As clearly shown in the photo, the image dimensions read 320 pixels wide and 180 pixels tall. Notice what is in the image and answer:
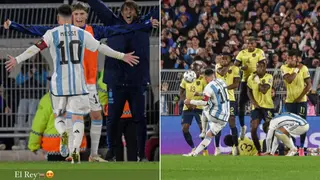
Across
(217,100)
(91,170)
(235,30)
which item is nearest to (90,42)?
(91,170)

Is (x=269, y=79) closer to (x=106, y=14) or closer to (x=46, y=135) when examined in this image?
(x=46, y=135)

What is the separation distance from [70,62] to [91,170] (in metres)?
1.60

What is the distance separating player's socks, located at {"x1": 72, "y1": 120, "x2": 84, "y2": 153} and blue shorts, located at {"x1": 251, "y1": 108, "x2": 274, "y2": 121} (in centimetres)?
899

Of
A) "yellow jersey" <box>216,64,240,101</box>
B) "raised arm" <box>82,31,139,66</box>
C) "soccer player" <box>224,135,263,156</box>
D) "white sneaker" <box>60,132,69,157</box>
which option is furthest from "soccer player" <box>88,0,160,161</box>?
"yellow jersey" <box>216,64,240,101</box>

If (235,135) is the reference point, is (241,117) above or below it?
above

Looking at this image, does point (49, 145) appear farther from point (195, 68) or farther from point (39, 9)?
point (195, 68)

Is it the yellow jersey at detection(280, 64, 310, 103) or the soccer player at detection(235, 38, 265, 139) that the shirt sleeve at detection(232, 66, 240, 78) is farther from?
the yellow jersey at detection(280, 64, 310, 103)

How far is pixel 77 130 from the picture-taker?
38.1 feet

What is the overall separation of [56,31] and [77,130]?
1.23 meters

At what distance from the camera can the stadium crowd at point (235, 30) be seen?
2500cm

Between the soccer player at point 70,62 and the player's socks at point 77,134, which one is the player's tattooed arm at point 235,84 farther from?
the player's socks at point 77,134

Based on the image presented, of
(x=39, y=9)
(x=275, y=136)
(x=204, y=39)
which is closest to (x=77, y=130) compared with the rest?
(x=39, y=9)

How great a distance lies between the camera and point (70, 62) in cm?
1157

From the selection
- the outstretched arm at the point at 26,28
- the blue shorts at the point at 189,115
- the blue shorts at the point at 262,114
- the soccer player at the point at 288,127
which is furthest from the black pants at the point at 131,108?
the blue shorts at the point at 189,115
